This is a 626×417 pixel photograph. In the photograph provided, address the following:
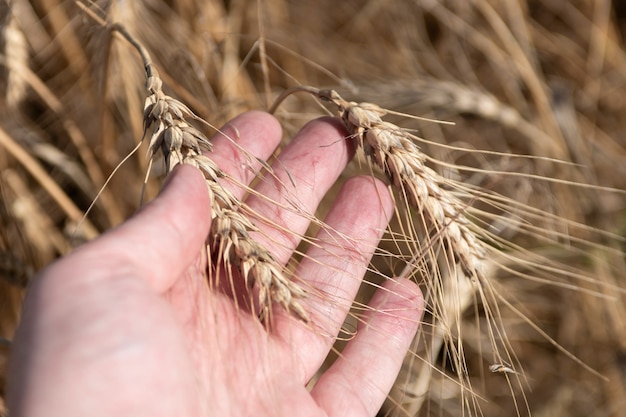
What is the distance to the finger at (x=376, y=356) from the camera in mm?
1065

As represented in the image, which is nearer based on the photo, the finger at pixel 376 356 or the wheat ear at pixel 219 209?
the wheat ear at pixel 219 209

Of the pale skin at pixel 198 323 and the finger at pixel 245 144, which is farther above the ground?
the finger at pixel 245 144

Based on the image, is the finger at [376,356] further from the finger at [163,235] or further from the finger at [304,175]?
the finger at [163,235]

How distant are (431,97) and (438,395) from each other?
0.72 meters

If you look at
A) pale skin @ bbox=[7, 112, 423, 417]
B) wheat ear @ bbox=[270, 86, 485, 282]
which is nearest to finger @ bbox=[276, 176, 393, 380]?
pale skin @ bbox=[7, 112, 423, 417]

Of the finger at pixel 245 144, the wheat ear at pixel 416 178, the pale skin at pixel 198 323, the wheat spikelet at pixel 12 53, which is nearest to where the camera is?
the pale skin at pixel 198 323

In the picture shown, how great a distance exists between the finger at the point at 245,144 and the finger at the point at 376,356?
313 millimetres

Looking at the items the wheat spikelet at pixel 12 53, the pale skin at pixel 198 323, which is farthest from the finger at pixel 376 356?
the wheat spikelet at pixel 12 53

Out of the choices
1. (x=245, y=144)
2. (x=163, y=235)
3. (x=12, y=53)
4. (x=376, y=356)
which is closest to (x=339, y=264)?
(x=376, y=356)

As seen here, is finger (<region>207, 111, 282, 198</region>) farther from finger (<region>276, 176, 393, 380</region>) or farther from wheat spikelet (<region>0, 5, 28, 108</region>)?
wheat spikelet (<region>0, 5, 28, 108</region>)

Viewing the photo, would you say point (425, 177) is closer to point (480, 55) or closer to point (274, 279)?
point (274, 279)

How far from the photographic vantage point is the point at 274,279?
87 centimetres

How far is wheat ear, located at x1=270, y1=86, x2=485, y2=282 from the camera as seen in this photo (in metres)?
0.98

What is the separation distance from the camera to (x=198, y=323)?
0.96 meters
